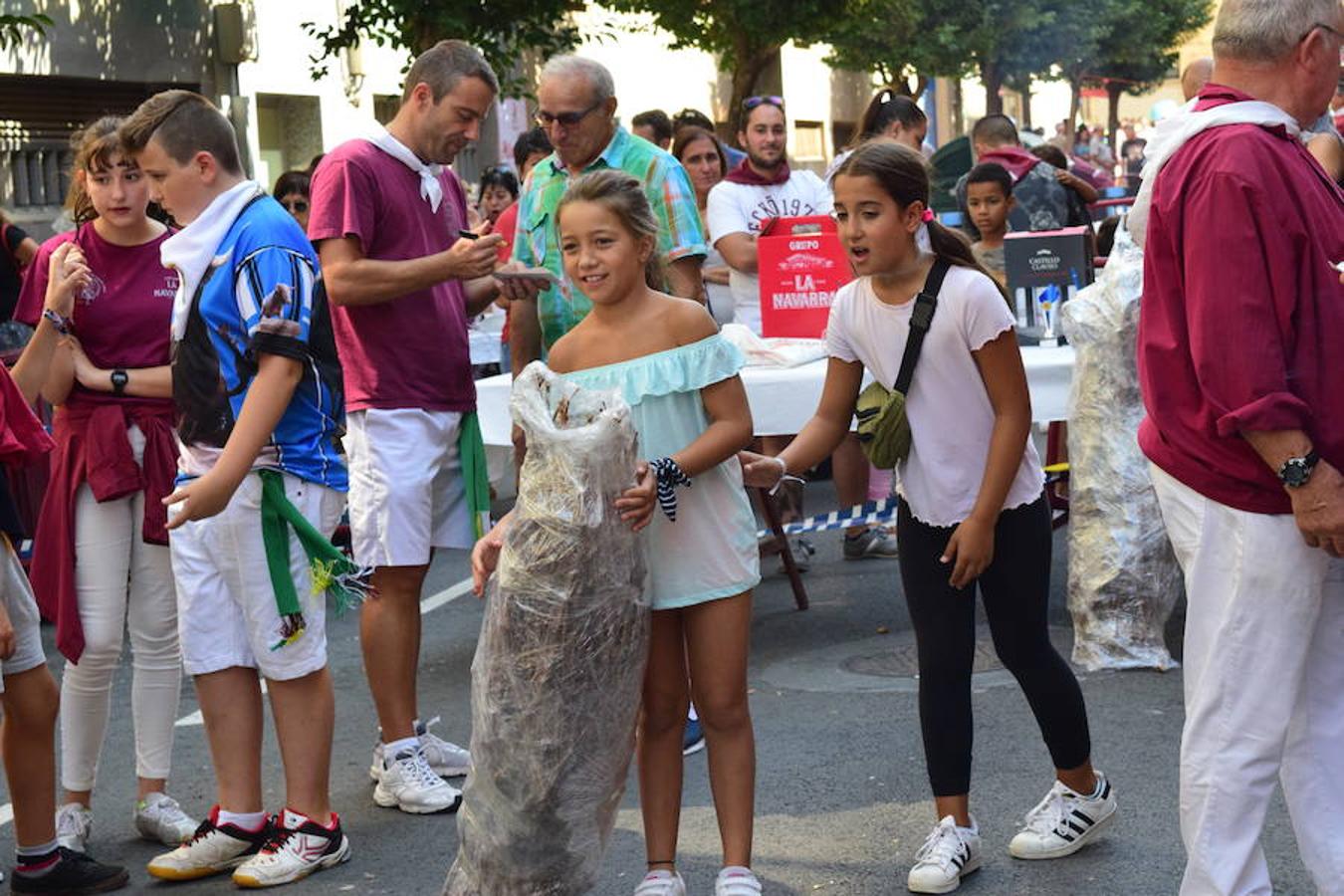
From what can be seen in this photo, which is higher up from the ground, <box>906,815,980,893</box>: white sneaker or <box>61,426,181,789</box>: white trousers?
<box>61,426,181,789</box>: white trousers

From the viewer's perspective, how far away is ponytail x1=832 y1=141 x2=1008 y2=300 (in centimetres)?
468

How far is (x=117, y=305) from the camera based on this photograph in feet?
18.2

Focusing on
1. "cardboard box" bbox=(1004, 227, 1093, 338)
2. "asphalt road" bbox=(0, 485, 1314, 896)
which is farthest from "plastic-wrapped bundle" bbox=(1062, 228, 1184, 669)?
"cardboard box" bbox=(1004, 227, 1093, 338)

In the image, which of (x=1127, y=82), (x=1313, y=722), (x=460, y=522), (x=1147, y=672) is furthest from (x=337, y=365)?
(x=1127, y=82)

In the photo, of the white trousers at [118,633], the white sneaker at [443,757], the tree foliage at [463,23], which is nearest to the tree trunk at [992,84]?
the tree foliage at [463,23]

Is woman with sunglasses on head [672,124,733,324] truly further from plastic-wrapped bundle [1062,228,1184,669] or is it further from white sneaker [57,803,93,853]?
white sneaker [57,803,93,853]

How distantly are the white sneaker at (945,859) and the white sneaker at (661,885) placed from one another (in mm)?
571

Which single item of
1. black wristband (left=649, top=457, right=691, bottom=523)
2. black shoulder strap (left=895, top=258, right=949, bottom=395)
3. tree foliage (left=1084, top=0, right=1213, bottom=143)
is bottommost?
black wristband (left=649, top=457, right=691, bottom=523)

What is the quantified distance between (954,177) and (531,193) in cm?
948

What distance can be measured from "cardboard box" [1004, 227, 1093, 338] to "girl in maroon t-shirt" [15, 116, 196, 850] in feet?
13.1

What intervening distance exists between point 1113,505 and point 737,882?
2.93m

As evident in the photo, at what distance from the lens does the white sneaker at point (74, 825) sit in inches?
215

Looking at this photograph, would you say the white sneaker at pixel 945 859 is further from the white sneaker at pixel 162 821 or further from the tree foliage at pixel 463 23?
the tree foliage at pixel 463 23

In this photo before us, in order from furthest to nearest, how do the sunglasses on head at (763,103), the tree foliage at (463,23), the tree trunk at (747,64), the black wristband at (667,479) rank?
1. the tree trunk at (747,64)
2. the tree foliage at (463,23)
3. the sunglasses on head at (763,103)
4. the black wristband at (667,479)
